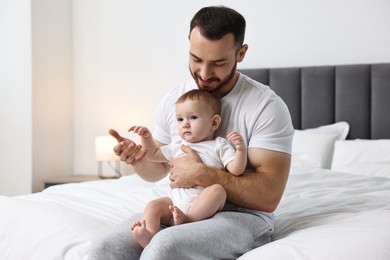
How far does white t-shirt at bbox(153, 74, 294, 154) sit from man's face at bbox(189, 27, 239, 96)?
7cm

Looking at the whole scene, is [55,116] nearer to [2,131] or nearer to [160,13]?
[2,131]

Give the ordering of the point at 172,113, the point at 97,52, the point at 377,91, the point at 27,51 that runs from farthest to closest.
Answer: the point at 97,52 → the point at 27,51 → the point at 377,91 → the point at 172,113

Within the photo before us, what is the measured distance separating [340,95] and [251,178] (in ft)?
7.70

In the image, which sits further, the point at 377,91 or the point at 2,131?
the point at 2,131

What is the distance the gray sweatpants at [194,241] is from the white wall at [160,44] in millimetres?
2608

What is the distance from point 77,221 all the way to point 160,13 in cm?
313

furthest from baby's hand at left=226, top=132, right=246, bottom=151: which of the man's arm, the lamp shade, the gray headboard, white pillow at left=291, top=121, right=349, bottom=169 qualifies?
the lamp shade

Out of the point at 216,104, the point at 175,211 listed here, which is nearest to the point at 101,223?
the point at 175,211

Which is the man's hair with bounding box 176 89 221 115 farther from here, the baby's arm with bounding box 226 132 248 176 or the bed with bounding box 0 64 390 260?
the bed with bounding box 0 64 390 260

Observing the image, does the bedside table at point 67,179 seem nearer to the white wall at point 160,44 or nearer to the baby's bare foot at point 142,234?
the white wall at point 160,44

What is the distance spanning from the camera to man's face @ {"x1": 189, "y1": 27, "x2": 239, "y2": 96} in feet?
6.16

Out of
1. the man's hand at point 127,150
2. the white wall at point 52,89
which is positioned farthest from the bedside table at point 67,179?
the man's hand at point 127,150

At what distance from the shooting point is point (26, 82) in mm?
4859

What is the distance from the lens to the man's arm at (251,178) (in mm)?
1804
